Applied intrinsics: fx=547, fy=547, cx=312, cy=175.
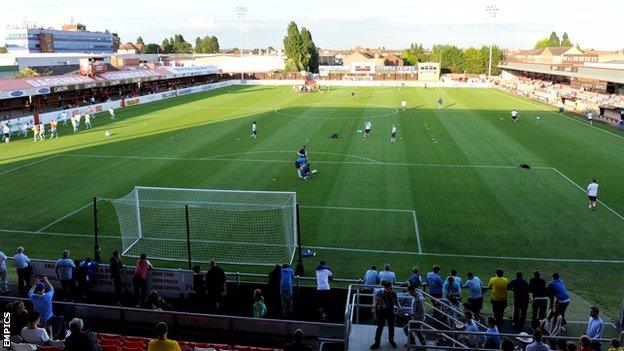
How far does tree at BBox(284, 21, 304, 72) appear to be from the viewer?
464 feet

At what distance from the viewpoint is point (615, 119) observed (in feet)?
163

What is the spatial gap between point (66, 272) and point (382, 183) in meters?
17.4

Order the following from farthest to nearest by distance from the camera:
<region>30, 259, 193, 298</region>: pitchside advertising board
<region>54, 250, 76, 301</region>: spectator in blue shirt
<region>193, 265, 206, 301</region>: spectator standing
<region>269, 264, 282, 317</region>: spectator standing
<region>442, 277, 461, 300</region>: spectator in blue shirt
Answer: <region>30, 259, 193, 298</region>: pitchside advertising board → <region>54, 250, 76, 301</region>: spectator in blue shirt → <region>193, 265, 206, 301</region>: spectator standing → <region>269, 264, 282, 317</region>: spectator standing → <region>442, 277, 461, 300</region>: spectator in blue shirt

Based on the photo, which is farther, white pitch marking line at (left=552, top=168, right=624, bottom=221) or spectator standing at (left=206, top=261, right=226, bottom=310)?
white pitch marking line at (left=552, top=168, right=624, bottom=221)

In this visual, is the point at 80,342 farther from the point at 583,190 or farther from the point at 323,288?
the point at 583,190

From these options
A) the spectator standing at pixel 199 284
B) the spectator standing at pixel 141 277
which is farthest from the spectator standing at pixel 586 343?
the spectator standing at pixel 141 277

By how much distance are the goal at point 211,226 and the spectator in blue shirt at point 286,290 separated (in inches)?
184

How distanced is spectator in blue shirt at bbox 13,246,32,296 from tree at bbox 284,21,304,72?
12917 centimetres

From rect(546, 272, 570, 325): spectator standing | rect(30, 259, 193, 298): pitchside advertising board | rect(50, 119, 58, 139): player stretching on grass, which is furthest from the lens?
rect(50, 119, 58, 139): player stretching on grass

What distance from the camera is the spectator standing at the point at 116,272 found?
47.7ft

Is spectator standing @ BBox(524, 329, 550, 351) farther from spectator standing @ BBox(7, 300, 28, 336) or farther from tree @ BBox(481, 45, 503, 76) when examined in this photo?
tree @ BBox(481, 45, 503, 76)

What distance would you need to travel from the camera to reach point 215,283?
13734 millimetres

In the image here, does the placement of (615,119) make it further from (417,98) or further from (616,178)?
(417,98)

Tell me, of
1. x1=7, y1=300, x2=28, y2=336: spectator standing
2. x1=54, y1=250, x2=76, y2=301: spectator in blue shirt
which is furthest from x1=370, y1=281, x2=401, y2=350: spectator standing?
x1=54, y1=250, x2=76, y2=301: spectator in blue shirt
